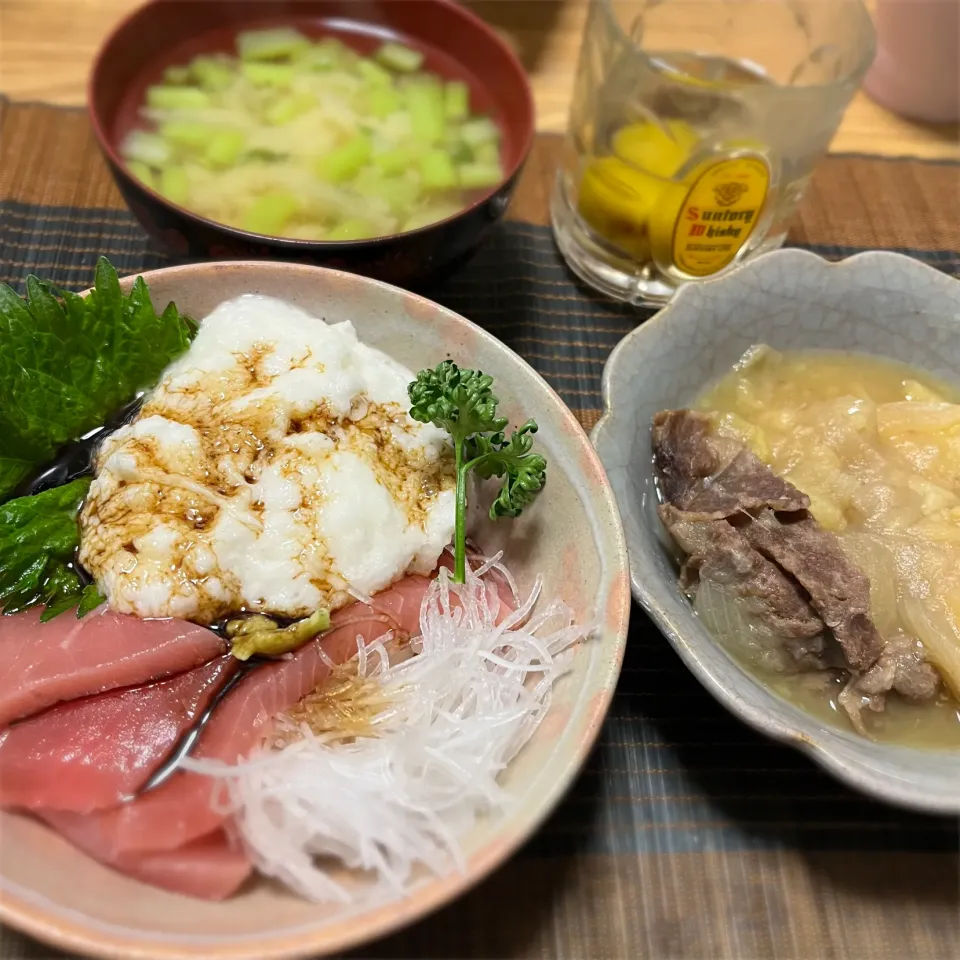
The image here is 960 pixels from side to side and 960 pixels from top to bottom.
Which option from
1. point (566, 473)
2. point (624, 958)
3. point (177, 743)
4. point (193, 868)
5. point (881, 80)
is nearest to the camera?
point (193, 868)

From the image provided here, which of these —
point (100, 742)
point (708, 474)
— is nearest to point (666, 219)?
point (708, 474)

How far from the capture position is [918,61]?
9.61 feet

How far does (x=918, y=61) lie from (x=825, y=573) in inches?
91.1

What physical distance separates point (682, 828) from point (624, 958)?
0.26 meters

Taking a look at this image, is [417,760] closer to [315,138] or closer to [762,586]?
[762,586]

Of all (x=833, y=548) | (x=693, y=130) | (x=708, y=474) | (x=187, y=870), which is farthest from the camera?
(x=693, y=130)

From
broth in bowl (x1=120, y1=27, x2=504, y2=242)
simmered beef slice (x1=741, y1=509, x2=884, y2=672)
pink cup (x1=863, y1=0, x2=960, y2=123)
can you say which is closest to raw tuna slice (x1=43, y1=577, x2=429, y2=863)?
simmered beef slice (x1=741, y1=509, x2=884, y2=672)

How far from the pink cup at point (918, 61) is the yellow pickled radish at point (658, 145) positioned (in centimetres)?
127

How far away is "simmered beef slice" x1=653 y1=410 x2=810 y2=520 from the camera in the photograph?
5.57ft

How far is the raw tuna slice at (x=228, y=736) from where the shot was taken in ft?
3.87

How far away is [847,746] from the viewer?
4.83ft

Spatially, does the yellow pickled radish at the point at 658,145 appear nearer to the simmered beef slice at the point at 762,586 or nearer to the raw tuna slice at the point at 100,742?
the simmered beef slice at the point at 762,586

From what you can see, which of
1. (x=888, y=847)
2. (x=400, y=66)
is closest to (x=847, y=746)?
(x=888, y=847)

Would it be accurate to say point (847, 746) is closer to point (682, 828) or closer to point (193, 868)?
point (682, 828)
